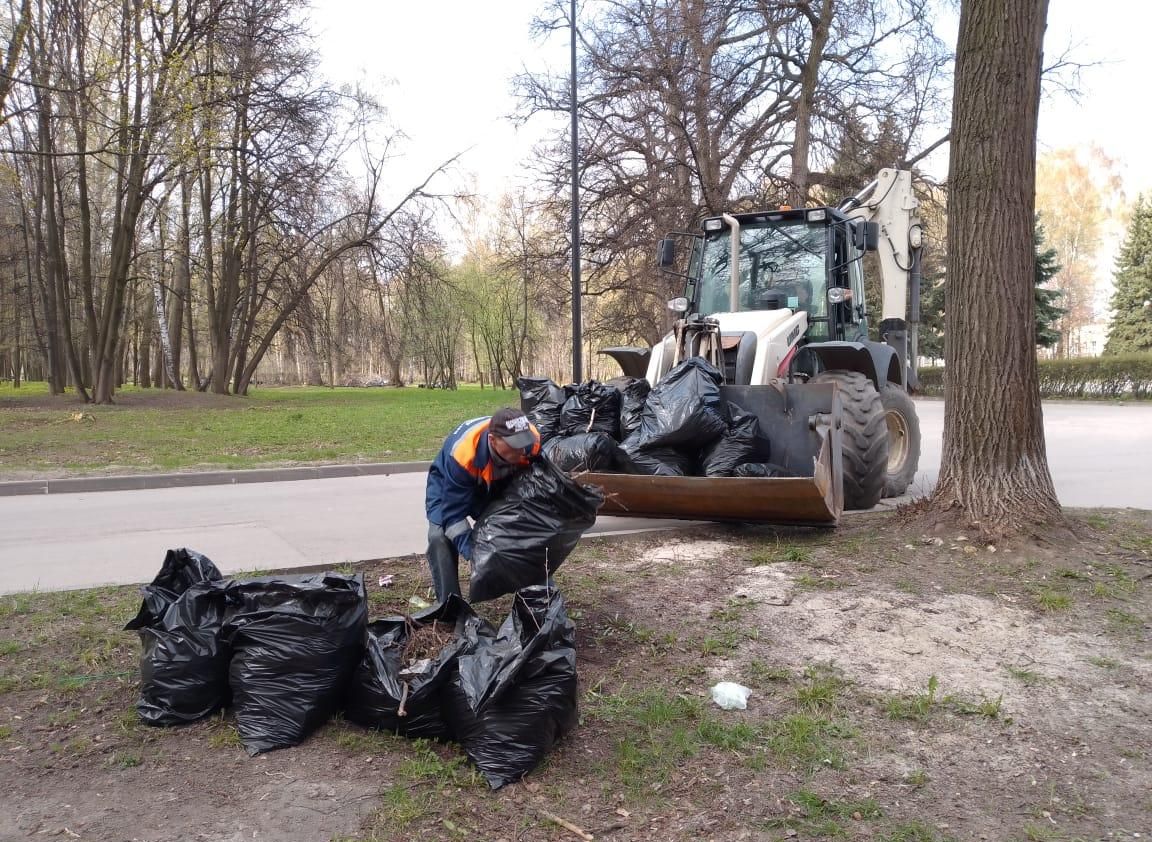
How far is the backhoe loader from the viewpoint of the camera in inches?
239

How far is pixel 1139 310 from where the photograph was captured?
38.0 metres

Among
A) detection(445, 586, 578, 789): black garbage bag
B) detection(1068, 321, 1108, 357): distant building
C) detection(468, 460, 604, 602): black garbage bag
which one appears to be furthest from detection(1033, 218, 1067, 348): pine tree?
detection(1068, 321, 1108, 357): distant building

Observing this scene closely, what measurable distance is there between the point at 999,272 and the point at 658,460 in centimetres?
265

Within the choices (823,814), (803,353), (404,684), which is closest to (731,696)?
(823,814)

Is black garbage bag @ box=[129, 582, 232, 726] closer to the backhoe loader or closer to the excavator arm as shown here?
the backhoe loader

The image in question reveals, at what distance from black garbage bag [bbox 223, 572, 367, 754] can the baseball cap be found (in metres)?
1.10

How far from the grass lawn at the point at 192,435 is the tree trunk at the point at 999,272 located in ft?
26.8

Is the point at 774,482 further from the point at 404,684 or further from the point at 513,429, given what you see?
the point at 404,684

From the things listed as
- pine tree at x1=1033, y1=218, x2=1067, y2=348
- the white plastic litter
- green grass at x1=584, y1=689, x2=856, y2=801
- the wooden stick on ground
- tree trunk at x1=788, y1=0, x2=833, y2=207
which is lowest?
the wooden stick on ground

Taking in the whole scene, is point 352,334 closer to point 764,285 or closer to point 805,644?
point 764,285

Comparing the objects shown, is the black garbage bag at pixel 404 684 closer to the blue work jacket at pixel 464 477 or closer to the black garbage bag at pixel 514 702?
the black garbage bag at pixel 514 702

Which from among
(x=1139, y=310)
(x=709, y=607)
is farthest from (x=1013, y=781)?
(x=1139, y=310)

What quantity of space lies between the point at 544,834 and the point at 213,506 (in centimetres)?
686

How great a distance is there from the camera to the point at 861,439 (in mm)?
6801
